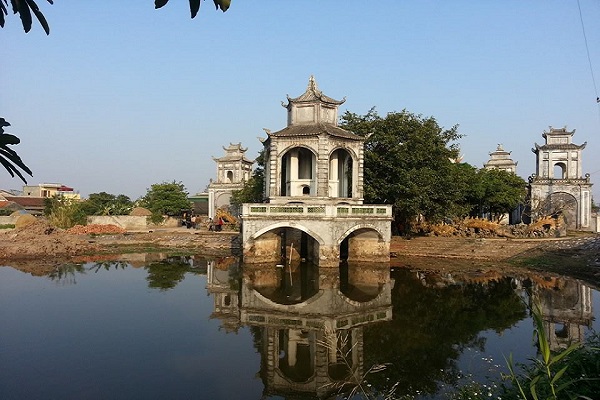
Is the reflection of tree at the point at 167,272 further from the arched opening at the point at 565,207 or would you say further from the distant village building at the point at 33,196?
the arched opening at the point at 565,207

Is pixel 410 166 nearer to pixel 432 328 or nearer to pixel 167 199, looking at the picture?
pixel 432 328

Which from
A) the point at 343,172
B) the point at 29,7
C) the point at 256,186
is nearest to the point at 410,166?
the point at 343,172

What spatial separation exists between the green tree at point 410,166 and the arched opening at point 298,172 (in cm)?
372

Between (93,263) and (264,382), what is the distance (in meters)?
18.8

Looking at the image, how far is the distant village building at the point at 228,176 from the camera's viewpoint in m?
45.6

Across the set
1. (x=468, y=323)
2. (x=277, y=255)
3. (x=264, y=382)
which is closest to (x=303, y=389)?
(x=264, y=382)

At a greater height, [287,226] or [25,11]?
[25,11]

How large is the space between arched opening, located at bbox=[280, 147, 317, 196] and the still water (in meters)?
6.26

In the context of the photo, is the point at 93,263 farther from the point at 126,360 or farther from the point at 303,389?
the point at 303,389

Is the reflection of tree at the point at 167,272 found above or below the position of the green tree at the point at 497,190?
below

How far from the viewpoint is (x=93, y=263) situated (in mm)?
24234

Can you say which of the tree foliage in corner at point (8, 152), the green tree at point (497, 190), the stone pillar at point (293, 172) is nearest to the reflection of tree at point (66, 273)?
the stone pillar at point (293, 172)

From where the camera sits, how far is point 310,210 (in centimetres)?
2142

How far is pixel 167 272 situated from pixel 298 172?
33.4ft
